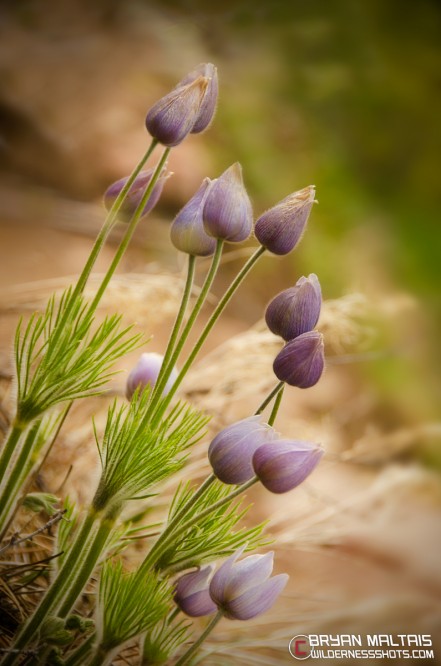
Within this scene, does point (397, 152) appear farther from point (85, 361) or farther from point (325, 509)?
point (85, 361)

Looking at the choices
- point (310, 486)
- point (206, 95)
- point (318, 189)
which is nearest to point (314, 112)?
point (318, 189)

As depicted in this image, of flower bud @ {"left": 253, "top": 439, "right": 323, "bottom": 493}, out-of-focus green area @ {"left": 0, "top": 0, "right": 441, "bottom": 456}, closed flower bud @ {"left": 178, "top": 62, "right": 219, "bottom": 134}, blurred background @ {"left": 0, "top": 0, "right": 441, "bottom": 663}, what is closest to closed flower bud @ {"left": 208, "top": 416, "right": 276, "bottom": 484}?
flower bud @ {"left": 253, "top": 439, "right": 323, "bottom": 493}

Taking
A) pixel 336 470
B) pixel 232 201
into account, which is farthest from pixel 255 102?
pixel 232 201

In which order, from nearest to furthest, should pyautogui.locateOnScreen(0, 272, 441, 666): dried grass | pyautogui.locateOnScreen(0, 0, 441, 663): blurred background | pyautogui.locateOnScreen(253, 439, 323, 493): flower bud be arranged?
pyautogui.locateOnScreen(253, 439, 323, 493): flower bud, pyautogui.locateOnScreen(0, 272, 441, 666): dried grass, pyautogui.locateOnScreen(0, 0, 441, 663): blurred background

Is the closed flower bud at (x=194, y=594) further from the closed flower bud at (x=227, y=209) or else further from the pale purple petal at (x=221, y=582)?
the closed flower bud at (x=227, y=209)

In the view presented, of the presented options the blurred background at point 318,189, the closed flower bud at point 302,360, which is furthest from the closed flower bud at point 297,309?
the blurred background at point 318,189

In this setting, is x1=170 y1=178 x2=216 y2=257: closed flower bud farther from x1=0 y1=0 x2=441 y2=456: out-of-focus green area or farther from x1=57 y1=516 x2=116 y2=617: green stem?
x1=0 y1=0 x2=441 y2=456: out-of-focus green area
